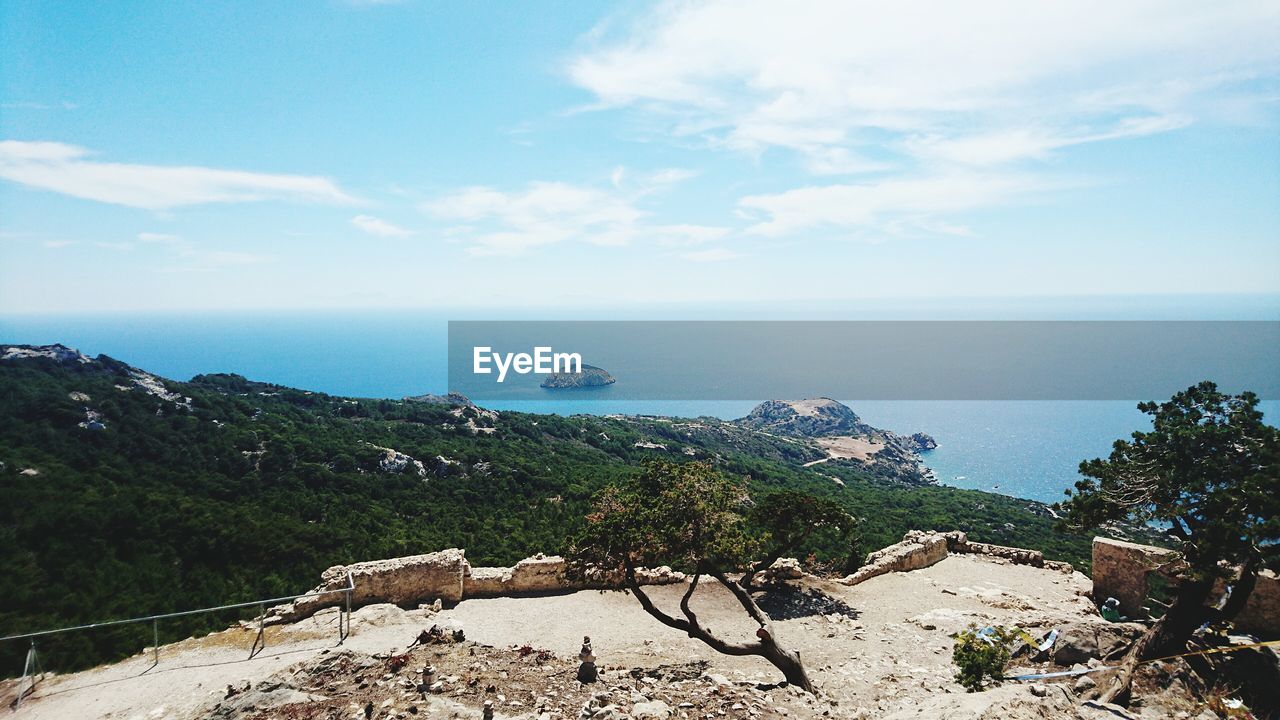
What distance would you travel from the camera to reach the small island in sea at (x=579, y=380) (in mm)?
142500

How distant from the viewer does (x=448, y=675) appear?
9.09 m

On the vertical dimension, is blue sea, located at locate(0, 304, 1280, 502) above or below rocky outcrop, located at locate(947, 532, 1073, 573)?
below

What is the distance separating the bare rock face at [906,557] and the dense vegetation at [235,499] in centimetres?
352

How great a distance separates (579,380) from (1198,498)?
137660mm

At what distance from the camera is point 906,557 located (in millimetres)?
17641

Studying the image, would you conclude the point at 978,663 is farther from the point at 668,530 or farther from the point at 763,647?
the point at 668,530

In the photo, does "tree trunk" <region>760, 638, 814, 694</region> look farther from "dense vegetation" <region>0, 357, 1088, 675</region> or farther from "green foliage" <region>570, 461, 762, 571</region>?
"dense vegetation" <region>0, 357, 1088, 675</region>

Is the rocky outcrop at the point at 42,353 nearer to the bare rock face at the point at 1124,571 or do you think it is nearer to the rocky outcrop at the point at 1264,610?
the bare rock face at the point at 1124,571

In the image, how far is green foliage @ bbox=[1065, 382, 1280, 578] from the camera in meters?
8.93

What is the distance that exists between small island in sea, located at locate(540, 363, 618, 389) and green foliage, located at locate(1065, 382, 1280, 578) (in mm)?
133525

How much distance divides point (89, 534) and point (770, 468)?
43.2 meters

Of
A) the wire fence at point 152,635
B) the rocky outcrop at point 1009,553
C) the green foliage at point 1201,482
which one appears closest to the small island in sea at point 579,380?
the rocky outcrop at point 1009,553

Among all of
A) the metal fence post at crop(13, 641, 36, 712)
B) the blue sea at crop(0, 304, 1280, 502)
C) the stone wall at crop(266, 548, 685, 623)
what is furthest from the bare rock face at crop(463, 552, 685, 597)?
the blue sea at crop(0, 304, 1280, 502)

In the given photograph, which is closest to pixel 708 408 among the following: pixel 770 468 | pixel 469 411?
pixel 770 468
